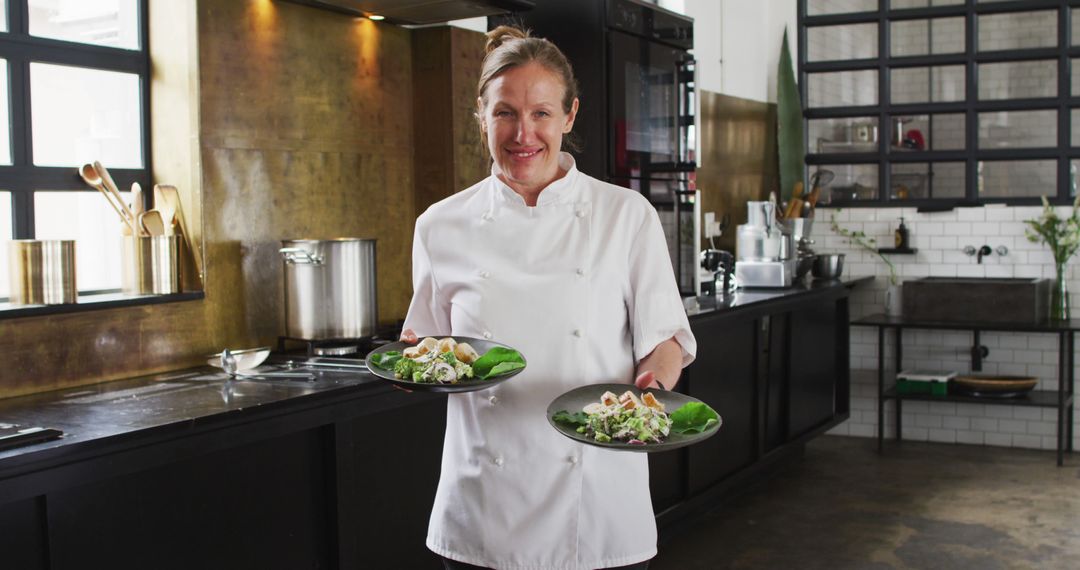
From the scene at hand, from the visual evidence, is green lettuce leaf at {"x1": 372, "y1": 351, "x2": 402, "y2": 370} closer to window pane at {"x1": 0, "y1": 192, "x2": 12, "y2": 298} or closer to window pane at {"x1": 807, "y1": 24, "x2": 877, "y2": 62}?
window pane at {"x1": 0, "y1": 192, "x2": 12, "y2": 298}

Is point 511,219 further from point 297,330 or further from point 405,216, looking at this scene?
point 405,216

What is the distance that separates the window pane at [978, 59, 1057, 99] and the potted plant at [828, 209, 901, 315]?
115 cm

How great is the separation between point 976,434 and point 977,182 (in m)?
1.62

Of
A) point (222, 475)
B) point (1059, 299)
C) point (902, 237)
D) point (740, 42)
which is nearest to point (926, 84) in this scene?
point (902, 237)

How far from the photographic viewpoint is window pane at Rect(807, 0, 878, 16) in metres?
7.14

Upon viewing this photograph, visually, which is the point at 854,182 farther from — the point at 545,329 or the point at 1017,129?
the point at 545,329

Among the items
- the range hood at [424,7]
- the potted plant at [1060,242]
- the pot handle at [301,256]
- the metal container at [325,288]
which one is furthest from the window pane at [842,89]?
the pot handle at [301,256]

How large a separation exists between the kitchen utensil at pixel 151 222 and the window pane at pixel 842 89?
518 centimetres

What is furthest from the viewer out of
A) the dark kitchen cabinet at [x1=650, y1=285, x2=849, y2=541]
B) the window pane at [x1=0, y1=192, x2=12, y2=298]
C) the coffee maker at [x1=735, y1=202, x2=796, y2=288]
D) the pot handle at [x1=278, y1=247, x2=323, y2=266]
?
the coffee maker at [x1=735, y1=202, x2=796, y2=288]

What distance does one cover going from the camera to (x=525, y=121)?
6.29 feet

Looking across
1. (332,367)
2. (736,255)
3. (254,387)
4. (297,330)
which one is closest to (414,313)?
(254,387)

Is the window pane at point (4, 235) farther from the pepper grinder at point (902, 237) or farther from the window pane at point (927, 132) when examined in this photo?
the window pane at point (927, 132)

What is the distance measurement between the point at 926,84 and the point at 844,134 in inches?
23.9

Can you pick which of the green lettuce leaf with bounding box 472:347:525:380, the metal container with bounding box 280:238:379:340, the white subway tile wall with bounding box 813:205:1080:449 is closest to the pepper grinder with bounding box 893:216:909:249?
the white subway tile wall with bounding box 813:205:1080:449
